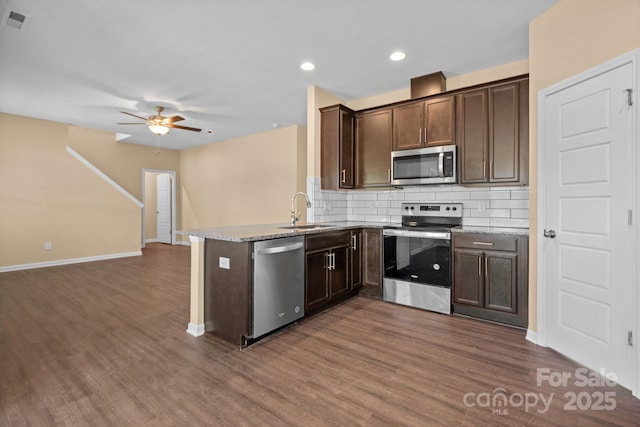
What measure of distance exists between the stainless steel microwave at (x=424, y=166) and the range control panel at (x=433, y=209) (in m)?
0.43

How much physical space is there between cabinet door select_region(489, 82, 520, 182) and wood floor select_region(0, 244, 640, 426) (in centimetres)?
161

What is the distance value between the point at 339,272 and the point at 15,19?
3.90 m

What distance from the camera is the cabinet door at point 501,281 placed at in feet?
9.32

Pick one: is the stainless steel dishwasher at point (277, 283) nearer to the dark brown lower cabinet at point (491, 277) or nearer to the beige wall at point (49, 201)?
the dark brown lower cabinet at point (491, 277)

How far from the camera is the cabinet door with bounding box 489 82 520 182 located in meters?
3.06

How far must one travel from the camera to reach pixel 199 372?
2.11 metres

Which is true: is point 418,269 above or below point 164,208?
below

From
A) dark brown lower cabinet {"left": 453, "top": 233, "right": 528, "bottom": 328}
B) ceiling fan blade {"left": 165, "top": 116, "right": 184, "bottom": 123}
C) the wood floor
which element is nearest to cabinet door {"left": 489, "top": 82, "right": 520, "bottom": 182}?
dark brown lower cabinet {"left": 453, "top": 233, "right": 528, "bottom": 328}

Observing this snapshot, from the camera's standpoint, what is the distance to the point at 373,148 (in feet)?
13.3

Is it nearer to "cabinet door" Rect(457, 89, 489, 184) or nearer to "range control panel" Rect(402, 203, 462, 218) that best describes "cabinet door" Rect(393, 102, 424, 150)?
"cabinet door" Rect(457, 89, 489, 184)

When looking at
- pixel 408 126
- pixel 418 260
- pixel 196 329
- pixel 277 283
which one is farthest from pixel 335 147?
pixel 196 329

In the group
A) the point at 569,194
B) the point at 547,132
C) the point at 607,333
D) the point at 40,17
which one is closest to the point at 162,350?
the point at 40,17

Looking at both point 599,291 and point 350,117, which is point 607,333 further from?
point 350,117

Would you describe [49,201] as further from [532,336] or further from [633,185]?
[633,185]
